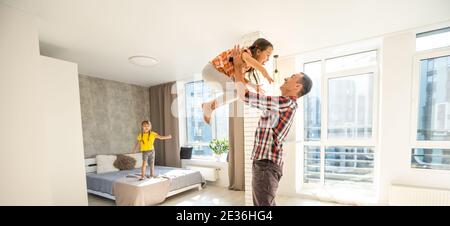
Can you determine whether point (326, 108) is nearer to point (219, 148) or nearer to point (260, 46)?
point (219, 148)

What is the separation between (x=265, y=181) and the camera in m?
1.17

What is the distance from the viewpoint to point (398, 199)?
2209mm

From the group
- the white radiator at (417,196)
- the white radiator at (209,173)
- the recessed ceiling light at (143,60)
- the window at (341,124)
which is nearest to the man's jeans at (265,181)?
the white radiator at (417,196)

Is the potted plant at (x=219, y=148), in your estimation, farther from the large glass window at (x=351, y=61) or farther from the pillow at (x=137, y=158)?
the large glass window at (x=351, y=61)

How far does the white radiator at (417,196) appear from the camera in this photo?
201 cm

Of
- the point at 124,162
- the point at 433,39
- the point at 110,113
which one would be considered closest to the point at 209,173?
the point at 124,162

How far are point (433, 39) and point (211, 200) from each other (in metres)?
3.88

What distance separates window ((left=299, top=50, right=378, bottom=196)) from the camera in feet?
9.04

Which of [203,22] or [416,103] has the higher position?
[203,22]

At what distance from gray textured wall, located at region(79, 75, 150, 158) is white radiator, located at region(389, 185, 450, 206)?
5166 mm

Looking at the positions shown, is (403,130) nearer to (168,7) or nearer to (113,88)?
(168,7)

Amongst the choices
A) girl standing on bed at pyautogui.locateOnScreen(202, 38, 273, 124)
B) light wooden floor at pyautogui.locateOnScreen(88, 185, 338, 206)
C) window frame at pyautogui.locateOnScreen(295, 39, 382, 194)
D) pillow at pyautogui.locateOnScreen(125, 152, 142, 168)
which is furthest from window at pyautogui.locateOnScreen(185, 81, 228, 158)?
girl standing on bed at pyautogui.locateOnScreen(202, 38, 273, 124)

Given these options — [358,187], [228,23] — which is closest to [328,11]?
[228,23]

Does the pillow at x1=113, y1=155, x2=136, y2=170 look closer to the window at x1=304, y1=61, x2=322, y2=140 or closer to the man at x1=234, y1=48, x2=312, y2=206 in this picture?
the man at x1=234, y1=48, x2=312, y2=206
